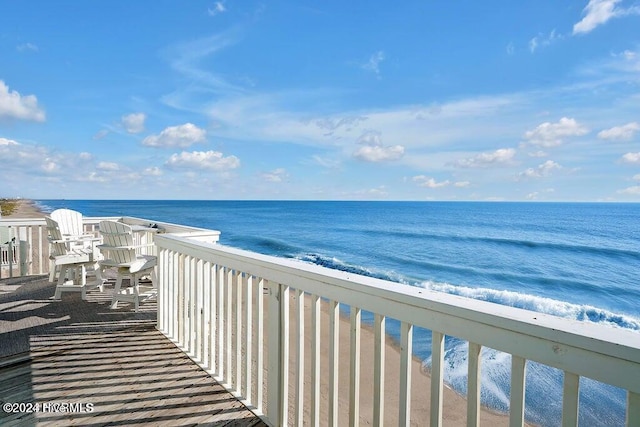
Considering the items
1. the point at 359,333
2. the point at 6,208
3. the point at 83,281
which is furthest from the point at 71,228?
the point at 6,208

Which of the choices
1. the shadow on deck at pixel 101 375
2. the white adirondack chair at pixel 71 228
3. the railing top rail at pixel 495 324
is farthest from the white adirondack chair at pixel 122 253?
the railing top rail at pixel 495 324

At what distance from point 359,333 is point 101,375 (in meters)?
2.04

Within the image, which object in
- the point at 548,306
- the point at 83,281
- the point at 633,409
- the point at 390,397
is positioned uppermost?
the point at 633,409

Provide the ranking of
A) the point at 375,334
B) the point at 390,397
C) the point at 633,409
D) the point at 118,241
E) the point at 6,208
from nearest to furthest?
the point at 633,409
the point at 375,334
the point at 390,397
the point at 118,241
the point at 6,208

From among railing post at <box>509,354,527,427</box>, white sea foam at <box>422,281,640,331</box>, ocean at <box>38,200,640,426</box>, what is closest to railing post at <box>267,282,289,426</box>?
railing post at <box>509,354,527,427</box>

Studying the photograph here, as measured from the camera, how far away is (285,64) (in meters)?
14.6

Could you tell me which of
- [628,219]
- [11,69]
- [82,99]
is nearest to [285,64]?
[82,99]

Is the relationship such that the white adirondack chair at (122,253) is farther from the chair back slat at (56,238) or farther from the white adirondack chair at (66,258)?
the chair back slat at (56,238)

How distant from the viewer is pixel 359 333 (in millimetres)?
1424

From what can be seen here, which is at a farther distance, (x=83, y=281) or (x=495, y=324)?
(x=83, y=281)

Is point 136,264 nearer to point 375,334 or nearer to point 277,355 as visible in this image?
point 277,355

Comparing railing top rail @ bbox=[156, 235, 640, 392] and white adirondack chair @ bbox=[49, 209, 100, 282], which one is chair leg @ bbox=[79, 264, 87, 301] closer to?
white adirondack chair @ bbox=[49, 209, 100, 282]

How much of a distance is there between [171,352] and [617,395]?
524 centimetres

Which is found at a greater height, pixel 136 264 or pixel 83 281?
pixel 136 264
